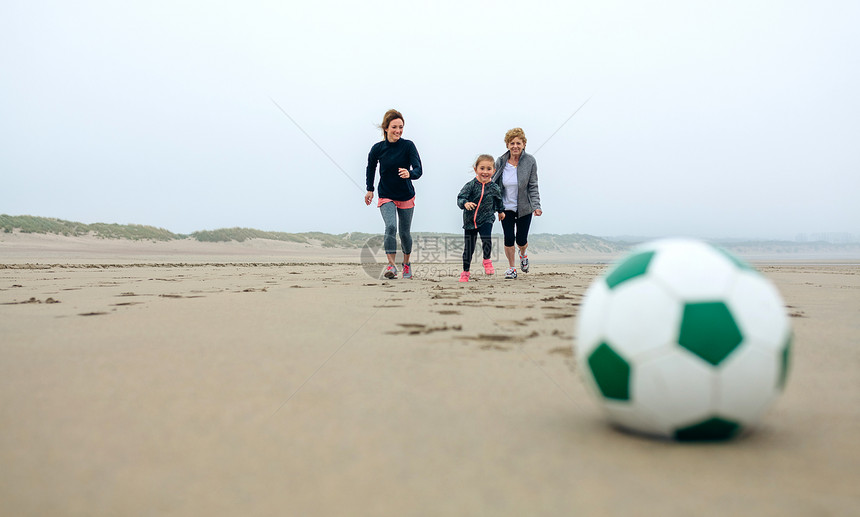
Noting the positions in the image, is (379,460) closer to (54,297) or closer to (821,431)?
(821,431)

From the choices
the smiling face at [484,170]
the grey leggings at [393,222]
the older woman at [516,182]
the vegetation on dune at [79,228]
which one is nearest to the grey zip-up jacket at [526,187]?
the older woman at [516,182]

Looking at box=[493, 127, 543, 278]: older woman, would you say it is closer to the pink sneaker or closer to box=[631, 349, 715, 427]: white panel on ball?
the pink sneaker

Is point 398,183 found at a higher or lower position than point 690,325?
higher

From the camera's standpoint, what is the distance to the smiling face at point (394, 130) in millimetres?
6648

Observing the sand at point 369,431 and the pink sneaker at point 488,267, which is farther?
the pink sneaker at point 488,267

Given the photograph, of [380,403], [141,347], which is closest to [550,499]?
[380,403]

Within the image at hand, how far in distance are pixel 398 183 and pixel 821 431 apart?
5.70m

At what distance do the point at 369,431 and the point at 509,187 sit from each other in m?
5.71

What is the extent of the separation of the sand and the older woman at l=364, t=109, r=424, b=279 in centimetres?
389

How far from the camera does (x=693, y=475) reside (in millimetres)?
1156

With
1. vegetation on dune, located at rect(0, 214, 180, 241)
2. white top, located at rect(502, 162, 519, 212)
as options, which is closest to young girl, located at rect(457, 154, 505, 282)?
white top, located at rect(502, 162, 519, 212)

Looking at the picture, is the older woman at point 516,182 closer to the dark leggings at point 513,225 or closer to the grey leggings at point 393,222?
the dark leggings at point 513,225

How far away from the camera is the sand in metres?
1.08

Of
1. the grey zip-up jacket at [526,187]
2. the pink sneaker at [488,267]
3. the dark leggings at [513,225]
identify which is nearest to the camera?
the grey zip-up jacket at [526,187]
